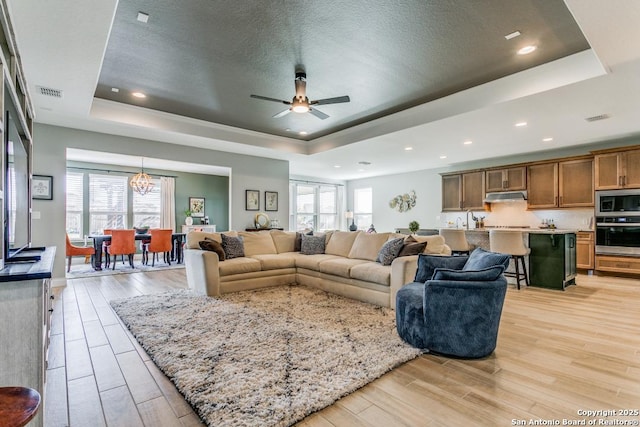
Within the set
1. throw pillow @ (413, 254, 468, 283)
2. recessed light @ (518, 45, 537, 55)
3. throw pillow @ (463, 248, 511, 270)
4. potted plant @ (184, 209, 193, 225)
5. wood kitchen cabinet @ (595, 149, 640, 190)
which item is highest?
recessed light @ (518, 45, 537, 55)

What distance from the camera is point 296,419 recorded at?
1714mm

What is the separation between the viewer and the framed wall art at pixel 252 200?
7336mm

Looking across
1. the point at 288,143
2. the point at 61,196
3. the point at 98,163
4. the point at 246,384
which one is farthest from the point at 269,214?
the point at 246,384

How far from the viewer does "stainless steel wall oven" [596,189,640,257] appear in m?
5.61

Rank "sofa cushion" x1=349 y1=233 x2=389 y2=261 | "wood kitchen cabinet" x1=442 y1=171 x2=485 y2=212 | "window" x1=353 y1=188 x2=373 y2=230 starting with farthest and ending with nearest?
"window" x1=353 y1=188 x2=373 y2=230
"wood kitchen cabinet" x1=442 y1=171 x2=485 y2=212
"sofa cushion" x1=349 y1=233 x2=389 y2=261

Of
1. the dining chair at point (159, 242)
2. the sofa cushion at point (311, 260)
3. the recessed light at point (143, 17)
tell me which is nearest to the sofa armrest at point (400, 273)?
the sofa cushion at point (311, 260)

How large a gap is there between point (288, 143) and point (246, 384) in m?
5.71

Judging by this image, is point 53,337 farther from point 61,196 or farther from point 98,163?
point 98,163

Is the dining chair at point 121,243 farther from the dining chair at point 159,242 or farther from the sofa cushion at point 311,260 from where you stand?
the sofa cushion at point 311,260

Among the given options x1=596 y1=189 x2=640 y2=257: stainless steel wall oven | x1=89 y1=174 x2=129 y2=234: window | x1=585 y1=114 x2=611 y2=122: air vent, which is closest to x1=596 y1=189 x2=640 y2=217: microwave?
x1=596 y1=189 x2=640 y2=257: stainless steel wall oven

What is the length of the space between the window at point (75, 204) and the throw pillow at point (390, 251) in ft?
25.5

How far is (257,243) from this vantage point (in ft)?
17.9

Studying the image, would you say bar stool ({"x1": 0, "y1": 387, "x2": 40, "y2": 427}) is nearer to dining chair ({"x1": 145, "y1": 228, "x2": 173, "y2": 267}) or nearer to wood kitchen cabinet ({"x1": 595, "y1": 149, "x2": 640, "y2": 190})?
dining chair ({"x1": 145, "y1": 228, "x2": 173, "y2": 267})

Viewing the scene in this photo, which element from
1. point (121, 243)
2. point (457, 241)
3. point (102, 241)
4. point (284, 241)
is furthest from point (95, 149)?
point (457, 241)
